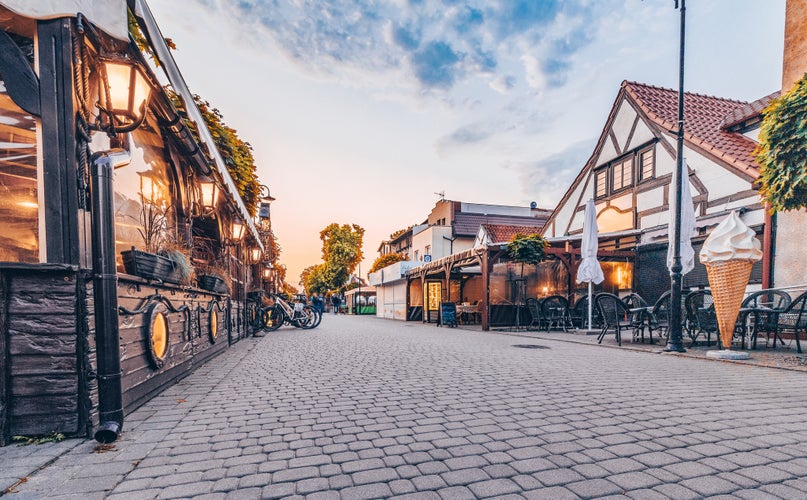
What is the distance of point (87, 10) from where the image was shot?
2549 millimetres

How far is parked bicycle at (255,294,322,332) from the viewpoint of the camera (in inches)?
455

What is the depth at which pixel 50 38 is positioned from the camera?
8.21 ft

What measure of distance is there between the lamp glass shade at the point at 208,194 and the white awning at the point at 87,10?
3.39m

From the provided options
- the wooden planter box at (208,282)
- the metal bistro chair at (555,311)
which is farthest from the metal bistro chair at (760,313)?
the wooden planter box at (208,282)

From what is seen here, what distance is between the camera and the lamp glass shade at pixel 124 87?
104 inches

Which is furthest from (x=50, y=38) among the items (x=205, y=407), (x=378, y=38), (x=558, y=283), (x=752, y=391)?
(x=558, y=283)

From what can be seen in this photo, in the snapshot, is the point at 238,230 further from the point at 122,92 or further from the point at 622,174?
the point at 622,174

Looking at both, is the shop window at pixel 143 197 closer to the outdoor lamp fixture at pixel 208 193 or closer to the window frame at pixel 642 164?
the outdoor lamp fixture at pixel 208 193

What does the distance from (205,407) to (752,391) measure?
5387 mm

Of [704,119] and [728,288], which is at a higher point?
[704,119]

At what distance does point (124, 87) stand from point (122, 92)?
40 mm

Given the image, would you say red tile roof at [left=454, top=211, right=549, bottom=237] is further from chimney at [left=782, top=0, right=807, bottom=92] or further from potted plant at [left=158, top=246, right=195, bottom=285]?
potted plant at [left=158, top=246, right=195, bottom=285]

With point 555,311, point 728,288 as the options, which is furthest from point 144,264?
point 555,311

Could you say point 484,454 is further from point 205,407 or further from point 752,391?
point 752,391
